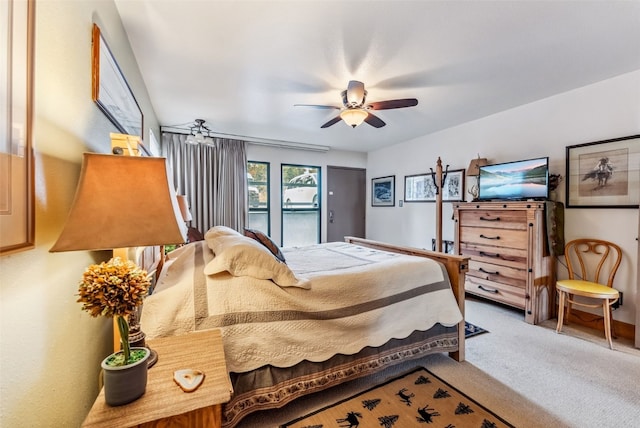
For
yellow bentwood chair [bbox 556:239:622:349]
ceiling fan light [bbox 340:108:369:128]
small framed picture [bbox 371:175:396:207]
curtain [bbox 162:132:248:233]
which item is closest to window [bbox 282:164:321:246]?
curtain [bbox 162:132:248:233]

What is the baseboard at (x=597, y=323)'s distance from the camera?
2.46 m

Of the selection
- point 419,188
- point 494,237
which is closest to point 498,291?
point 494,237

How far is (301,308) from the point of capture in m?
1.53

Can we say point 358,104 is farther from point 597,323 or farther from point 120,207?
point 597,323

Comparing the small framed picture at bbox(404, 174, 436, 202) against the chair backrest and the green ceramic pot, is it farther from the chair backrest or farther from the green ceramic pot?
the green ceramic pot

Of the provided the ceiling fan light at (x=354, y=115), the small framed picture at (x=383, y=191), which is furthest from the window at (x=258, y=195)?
the ceiling fan light at (x=354, y=115)

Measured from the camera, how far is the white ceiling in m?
1.67

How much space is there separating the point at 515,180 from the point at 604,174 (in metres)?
0.71

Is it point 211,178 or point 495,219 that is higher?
point 211,178

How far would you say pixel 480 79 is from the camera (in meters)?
2.55

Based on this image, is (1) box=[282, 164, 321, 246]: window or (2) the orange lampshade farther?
(1) box=[282, 164, 321, 246]: window

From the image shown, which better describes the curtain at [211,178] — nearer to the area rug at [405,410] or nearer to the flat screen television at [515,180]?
the area rug at [405,410]

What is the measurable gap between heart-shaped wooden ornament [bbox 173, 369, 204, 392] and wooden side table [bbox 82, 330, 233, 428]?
12 mm

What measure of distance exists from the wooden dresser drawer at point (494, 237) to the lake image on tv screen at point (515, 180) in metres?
0.41
